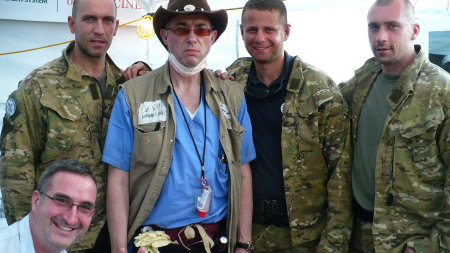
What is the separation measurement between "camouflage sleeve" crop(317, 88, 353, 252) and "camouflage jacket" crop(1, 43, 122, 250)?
142cm

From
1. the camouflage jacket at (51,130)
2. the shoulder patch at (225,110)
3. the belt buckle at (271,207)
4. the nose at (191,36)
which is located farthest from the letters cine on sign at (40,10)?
the belt buckle at (271,207)

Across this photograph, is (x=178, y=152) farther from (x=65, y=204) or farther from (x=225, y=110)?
(x=65, y=204)

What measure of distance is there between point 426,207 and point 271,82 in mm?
1259

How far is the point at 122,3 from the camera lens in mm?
5742

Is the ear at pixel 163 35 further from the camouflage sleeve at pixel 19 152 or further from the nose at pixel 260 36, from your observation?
the camouflage sleeve at pixel 19 152

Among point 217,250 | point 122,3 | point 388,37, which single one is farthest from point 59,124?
point 122,3

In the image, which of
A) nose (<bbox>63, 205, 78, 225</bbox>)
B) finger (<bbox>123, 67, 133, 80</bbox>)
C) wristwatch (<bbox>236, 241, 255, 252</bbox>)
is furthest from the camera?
finger (<bbox>123, 67, 133, 80</bbox>)

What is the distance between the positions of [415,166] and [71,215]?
195 cm

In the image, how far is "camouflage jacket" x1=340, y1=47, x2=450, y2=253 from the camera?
9.73 ft

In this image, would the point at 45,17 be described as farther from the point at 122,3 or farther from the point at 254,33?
the point at 254,33

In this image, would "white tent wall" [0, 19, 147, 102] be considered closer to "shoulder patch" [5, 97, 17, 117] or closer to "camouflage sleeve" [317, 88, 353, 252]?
"shoulder patch" [5, 97, 17, 117]

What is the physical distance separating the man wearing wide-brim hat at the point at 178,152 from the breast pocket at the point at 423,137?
98 cm

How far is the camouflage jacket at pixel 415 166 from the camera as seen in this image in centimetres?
297

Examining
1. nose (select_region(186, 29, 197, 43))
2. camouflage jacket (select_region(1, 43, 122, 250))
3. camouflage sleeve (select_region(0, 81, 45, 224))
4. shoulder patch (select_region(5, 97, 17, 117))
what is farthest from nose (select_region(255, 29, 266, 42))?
shoulder patch (select_region(5, 97, 17, 117))
